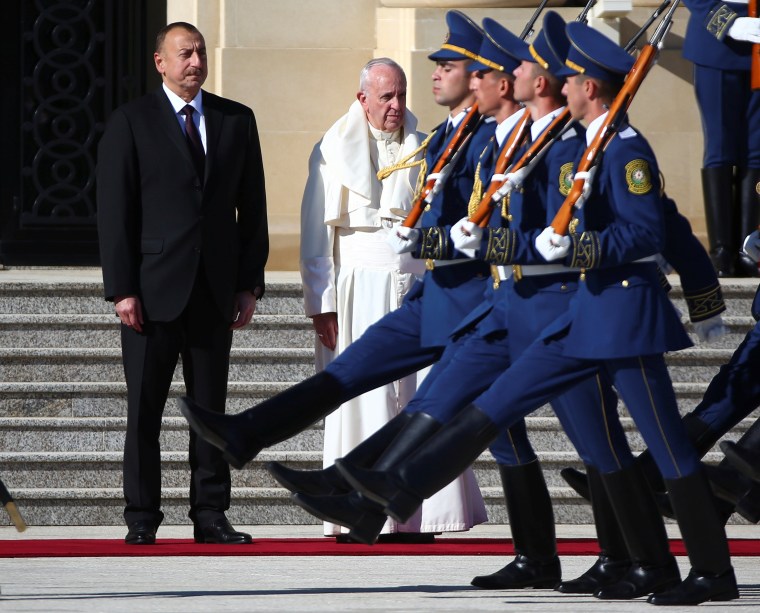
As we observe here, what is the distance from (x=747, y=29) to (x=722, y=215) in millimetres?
1124

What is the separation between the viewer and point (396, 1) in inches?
467

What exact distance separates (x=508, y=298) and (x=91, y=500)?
10.0 ft

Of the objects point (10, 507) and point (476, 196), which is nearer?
point (10, 507)

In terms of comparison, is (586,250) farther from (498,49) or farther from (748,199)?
(748,199)

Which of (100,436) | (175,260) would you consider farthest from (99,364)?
(175,260)

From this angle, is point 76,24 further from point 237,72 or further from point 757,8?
point 757,8

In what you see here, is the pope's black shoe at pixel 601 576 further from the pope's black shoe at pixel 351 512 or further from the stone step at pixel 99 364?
the stone step at pixel 99 364

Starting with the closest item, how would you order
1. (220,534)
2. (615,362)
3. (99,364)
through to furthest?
(615,362) → (220,534) → (99,364)

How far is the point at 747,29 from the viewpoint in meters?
9.94

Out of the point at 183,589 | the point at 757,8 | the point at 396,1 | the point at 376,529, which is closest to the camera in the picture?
the point at 376,529

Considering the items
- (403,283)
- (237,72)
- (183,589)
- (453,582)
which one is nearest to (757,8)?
(403,283)

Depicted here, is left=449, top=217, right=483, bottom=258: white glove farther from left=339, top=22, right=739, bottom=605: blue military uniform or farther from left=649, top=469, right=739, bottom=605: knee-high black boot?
left=649, top=469, right=739, bottom=605: knee-high black boot

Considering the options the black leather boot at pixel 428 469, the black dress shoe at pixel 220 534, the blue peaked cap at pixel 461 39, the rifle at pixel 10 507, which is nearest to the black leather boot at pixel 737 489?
the black leather boot at pixel 428 469

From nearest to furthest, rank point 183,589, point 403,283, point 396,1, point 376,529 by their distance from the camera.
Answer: point 376,529 < point 183,589 < point 403,283 < point 396,1
